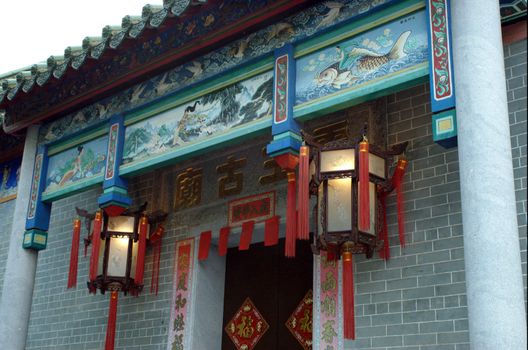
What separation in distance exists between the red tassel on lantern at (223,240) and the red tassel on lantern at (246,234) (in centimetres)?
26

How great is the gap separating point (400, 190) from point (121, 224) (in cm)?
318

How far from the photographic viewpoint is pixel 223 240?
775 cm

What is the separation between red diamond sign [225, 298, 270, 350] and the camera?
25.3ft

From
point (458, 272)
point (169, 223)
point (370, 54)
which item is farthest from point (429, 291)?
point (169, 223)

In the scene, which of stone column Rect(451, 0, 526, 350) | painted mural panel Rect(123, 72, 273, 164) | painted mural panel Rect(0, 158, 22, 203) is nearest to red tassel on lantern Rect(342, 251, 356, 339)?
stone column Rect(451, 0, 526, 350)

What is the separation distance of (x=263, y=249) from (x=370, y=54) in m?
2.96

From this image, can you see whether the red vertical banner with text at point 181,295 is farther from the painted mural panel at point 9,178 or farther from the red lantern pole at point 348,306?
the painted mural panel at point 9,178

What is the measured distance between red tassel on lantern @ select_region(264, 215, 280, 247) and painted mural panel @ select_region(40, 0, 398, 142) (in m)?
1.50

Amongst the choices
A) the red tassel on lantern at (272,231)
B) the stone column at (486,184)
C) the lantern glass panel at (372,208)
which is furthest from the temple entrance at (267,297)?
the stone column at (486,184)

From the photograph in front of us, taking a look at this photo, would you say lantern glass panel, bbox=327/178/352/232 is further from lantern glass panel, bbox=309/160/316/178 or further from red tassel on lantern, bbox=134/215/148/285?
red tassel on lantern, bbox=134/215/148/285

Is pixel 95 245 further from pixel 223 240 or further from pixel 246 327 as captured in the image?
pixel 246 327

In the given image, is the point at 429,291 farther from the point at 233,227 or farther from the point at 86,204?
the point at 86,204

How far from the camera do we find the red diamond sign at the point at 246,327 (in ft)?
25.3

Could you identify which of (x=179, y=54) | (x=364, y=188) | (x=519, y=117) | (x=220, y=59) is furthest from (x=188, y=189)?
(x=519, y=117)
